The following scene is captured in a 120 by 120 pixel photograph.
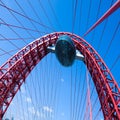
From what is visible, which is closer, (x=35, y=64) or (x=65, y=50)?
(x=65, y=50)

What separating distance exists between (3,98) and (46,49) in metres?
6.71

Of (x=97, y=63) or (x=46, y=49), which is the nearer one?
(x=97, y=63)

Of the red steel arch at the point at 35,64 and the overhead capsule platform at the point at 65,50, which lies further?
the red steel arch at the point at 35,64

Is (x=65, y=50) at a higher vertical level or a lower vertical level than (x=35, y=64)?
lower

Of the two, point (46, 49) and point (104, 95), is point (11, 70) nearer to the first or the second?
point (46, 49)

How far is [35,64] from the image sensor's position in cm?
2650

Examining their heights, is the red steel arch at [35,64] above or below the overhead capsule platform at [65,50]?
above

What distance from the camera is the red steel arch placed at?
70.0ft

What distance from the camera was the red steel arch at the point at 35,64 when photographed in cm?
2134

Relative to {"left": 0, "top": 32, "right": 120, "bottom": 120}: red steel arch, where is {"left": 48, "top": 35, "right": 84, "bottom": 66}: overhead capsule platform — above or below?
below

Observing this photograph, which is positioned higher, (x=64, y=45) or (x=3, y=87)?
(x=3, y=87)

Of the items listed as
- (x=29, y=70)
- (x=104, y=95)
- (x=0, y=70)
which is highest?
(x=29, y=70)

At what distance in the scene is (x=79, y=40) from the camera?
1017 inches

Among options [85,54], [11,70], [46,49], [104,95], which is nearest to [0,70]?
[11,70]
